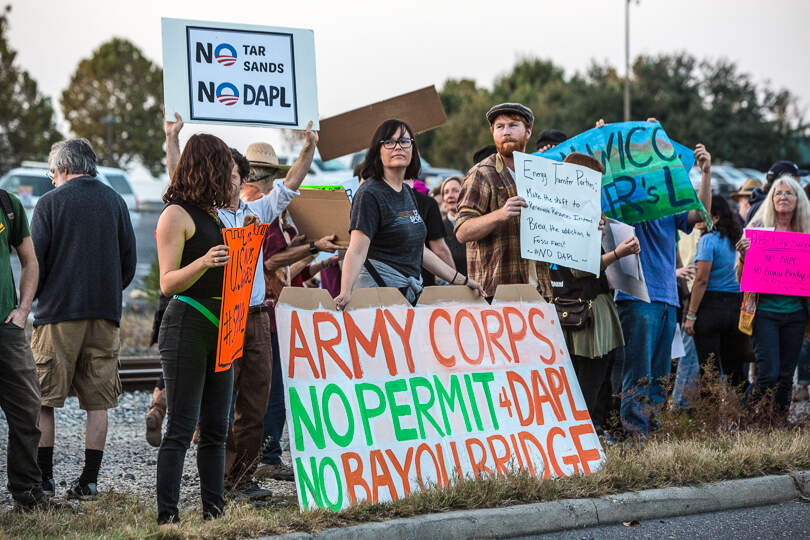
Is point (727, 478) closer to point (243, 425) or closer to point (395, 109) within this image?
point (243, 425)

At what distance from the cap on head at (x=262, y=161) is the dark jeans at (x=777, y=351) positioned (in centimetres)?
361

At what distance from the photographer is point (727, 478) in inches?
216

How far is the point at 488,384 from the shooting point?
551cm

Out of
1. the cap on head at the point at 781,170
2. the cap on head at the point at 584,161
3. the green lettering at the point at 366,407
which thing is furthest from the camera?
the cap on head at the point at 781,170

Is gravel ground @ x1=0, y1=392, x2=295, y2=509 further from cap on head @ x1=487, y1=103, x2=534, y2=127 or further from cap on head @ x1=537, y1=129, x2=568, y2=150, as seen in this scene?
cap on head @ x1=537, y1=129, x2=568, y2=150

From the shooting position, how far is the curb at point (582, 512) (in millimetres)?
4480

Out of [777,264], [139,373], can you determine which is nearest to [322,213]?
[777,264]

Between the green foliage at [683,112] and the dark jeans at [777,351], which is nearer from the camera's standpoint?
the dark jeans at [777,351]

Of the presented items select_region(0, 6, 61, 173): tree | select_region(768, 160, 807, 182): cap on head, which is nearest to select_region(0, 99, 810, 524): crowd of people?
select_region(768, 160, 807, 182): cap on head

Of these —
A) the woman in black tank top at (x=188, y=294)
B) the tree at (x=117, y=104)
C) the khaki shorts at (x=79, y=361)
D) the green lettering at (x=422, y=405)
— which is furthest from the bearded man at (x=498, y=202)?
the tree at (x=117, y=104)

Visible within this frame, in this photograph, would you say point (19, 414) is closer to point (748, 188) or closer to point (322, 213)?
point (322, 213)

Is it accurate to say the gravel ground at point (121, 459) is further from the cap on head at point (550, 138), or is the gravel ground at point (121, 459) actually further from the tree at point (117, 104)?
the tree at point (117, 104)

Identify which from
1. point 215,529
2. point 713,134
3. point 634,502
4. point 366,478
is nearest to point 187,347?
point 215,529

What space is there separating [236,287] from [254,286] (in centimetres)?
86
